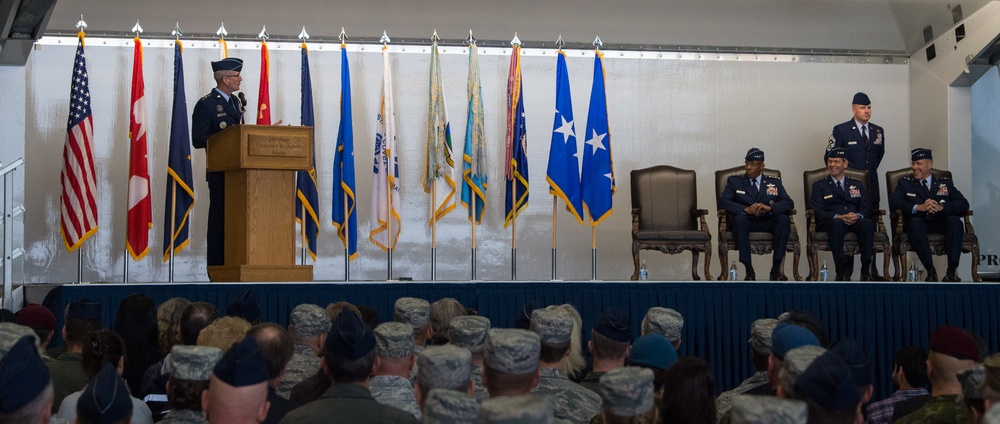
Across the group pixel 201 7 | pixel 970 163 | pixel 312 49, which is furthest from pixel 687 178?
pixel 201 7

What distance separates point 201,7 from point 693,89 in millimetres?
4307

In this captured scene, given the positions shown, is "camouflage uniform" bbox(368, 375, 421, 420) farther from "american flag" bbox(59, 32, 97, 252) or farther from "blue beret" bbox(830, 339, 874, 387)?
"american flag" bbox(59, 32, 97, 252)

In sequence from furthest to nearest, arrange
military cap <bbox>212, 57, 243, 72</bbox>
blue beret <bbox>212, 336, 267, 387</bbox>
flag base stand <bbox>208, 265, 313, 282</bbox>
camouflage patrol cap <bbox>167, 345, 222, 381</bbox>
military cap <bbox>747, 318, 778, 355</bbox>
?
military cap <bbox>212, 57, 243, 72</bbox> → flag base stand <bbox>208, 265, 313, 282</bbox> → military cap <bbox>747, 318, 778, 355</bbox> → camouflage patrol cap <bbox>167, 345, 222, 381</bbox> → blue beret <bbox>212, 336, 267, 387</bbox>

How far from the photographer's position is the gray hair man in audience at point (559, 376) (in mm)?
3131

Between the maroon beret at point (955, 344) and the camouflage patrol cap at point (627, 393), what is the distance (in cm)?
172

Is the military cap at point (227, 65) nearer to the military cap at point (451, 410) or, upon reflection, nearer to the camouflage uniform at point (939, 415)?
the camouflage uniform at point (939, 415)

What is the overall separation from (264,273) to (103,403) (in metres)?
4.10

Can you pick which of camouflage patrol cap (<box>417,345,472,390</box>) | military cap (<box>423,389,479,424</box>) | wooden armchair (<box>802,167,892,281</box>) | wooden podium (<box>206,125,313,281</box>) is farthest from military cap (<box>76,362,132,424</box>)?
wooden armchair (<box>802,167,892,281</box>)

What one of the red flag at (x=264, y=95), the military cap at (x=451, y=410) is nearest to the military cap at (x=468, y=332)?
the military cap at (x=451, y=410)

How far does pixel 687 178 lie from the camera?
8.88 meters

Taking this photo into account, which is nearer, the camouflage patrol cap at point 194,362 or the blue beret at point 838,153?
the camouflage patrol cap at point 194,362

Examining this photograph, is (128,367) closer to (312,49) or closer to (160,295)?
(160,295)

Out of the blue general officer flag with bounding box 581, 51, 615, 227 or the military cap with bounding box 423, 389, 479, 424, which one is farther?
the blue general officer flag with bounding box 581, 51, 615, 227

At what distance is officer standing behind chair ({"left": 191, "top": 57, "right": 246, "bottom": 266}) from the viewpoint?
6934mm
